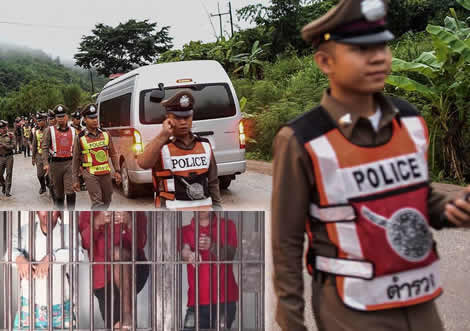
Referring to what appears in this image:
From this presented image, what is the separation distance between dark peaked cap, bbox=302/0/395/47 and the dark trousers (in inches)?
74.5

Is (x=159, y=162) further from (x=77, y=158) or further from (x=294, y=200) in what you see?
(x=77, y=158)

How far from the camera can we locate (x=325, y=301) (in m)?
2.02

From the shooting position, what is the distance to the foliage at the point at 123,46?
39.2 meters

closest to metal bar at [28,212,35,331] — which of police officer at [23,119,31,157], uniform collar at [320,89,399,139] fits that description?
uniform collar at [320,89,399,139]

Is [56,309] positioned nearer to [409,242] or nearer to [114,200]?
[409,242]

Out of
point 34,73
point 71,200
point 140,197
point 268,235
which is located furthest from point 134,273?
point 34,73

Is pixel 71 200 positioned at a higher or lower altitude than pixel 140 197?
higher

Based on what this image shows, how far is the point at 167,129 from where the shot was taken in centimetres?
457

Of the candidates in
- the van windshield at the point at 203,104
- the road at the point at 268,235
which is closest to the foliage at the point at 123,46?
the road at the point at 268,235

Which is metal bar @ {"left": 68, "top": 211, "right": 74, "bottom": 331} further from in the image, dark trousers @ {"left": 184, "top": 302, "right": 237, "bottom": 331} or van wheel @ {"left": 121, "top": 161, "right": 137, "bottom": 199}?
van wheel @ {"left": 121, "top": 161, "right": 137, "bottom": 199}

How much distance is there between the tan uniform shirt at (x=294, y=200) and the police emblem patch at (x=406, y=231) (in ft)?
0.38

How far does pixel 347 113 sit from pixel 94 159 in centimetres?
641

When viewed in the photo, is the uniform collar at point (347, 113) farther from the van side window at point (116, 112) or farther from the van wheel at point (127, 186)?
the van wheel at point (127, 186)

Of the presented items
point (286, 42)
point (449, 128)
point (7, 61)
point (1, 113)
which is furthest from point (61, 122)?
point (7, 61)
